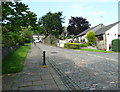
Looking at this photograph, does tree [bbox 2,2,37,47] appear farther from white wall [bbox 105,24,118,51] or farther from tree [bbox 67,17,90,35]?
tree [bbox 67,17,90,35]

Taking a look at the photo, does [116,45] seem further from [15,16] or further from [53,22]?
[53,22]

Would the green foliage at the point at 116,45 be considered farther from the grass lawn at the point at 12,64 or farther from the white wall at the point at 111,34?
the grass lawn at the point at 12,64

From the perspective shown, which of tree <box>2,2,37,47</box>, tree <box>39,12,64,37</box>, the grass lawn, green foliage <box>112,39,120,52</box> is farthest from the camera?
tree <box>39,12,64,37</box>

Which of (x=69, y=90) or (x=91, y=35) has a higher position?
(x=91, y=35)

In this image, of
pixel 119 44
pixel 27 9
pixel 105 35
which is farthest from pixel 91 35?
pixel 27 9

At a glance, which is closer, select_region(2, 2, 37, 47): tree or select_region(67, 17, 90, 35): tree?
select_region(2, 2, 37, 47): tree

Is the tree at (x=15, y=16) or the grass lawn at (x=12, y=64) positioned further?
the grass lawn at (x=12, y=64)

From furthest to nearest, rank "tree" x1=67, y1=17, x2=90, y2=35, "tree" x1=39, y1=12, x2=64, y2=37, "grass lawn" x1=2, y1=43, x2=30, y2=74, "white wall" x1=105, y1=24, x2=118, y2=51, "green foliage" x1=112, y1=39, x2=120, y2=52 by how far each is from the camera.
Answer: "tree" x1=67, y1=17, x2=90, y2=35 < "tree" x1=39, y1=12, x2=64, y2=37 < "white wall" x1=105, y1=24, x2=118, y2=51 < "green foliage" x1=112, y1=39, x2=120, y2=52 < "grass lawn" x1=2, y1=43, x2=30, y2=74

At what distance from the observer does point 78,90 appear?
3.60 m

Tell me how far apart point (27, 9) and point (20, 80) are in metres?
3.21

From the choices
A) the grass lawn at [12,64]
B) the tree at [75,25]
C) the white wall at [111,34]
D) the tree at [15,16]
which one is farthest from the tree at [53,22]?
the tree at [15,16]

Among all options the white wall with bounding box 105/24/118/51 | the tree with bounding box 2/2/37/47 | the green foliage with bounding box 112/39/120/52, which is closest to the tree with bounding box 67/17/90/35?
the white wall with bounding box 105/24/118/51

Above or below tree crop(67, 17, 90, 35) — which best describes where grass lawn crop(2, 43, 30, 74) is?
below

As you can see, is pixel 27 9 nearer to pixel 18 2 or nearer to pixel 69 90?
pixel 18 2
